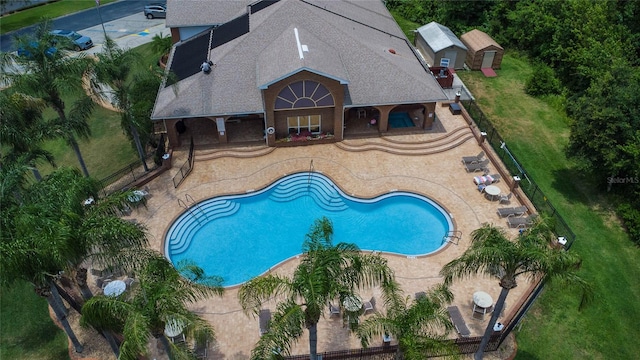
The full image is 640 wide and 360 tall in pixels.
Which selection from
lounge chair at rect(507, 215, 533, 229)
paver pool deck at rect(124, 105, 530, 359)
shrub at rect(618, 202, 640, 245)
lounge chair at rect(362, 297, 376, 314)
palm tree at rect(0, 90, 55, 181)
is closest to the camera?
paver pool deck at rect(124, 105, 530, 359)

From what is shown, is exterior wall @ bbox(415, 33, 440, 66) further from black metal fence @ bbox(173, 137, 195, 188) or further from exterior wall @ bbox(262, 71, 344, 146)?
black metal fence @ bbox(173, 137, 195, 188)

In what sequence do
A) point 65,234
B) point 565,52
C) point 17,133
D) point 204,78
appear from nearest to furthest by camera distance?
point 65,234, point 17,133, point 204,78, point 565,52

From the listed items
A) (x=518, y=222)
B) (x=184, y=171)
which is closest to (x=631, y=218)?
(x=518, y=222)

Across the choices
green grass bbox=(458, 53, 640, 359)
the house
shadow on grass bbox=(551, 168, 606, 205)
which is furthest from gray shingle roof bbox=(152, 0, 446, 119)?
shadow on grass bbox=(551, 168, 606, 205)

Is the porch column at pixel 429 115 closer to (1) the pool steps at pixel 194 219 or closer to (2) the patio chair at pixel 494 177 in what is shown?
(2) the patio chair at pixel 494 177

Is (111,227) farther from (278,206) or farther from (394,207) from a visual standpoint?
(394,207)

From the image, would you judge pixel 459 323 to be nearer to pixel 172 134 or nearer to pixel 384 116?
pixel 384 116

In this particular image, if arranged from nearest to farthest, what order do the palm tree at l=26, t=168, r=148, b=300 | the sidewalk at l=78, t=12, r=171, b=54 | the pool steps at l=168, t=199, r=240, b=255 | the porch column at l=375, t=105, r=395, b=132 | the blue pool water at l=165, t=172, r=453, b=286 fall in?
the palm tree at l=26, t=168, r=148, b=300, the blue pool water at l=165, t=172, r=453, b=286, the pool steps at l=168, t=199, r=240, b=255, the porch column at l=375, t=105, r=395, b=132, the sidewalk at l=78, t=12, r=171, b=54

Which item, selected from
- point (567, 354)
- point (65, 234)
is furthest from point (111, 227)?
point (567, 354)
